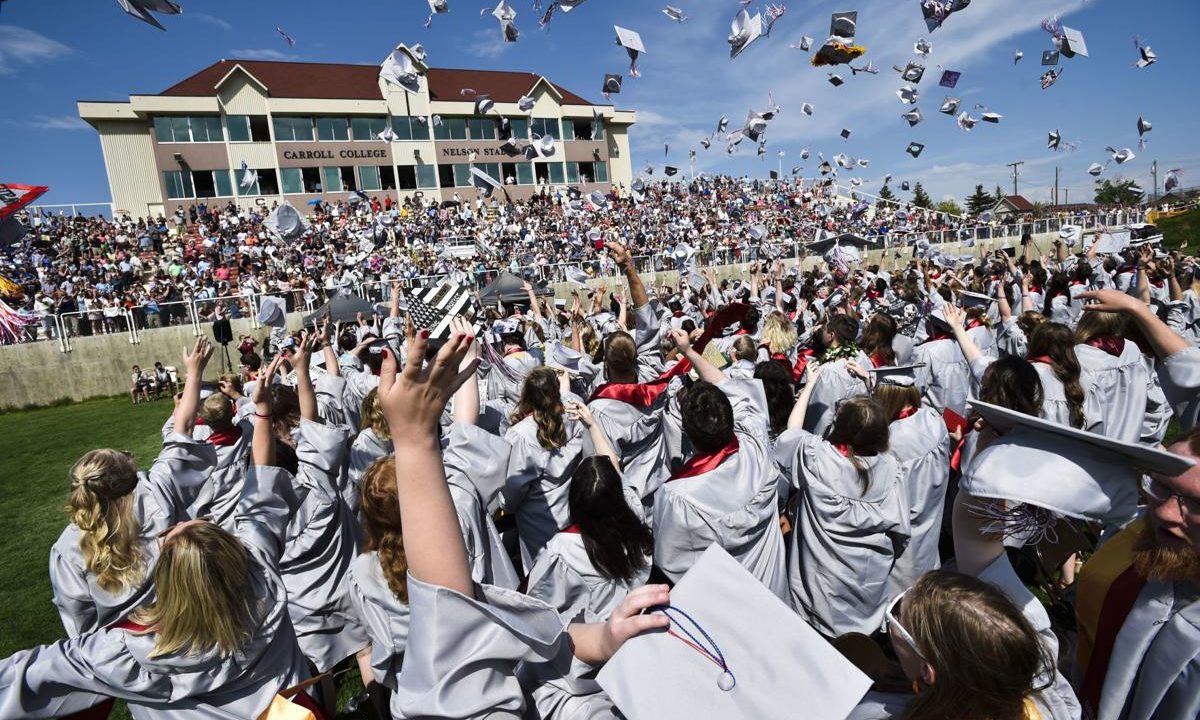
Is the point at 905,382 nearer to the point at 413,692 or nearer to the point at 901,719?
the point at 901,719

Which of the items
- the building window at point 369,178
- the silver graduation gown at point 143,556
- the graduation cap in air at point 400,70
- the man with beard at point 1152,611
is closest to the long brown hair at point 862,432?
the man with beard at point 1152,611

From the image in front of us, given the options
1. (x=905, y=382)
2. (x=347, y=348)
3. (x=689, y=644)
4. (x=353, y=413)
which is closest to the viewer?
(x=689, y=644)

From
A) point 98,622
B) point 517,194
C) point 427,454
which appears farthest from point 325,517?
point 517,194

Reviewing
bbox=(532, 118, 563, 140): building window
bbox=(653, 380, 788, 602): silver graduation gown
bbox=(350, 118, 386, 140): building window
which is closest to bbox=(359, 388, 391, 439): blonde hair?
bbox=(653, 380, 788, 602): silver graduation gown

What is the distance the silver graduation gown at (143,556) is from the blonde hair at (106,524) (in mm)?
41

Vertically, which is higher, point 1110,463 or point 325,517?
point 1110,463

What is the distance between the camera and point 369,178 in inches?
1677

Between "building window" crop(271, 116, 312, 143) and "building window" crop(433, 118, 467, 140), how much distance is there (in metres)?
8.45

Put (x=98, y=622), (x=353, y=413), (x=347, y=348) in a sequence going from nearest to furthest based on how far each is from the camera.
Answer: (x=98, y=622)
(x=353, y=413)
(x=347, y=348)

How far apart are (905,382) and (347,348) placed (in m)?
8.05

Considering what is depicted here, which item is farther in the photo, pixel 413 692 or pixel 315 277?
pixel 315 277

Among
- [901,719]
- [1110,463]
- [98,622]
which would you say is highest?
[1110,463]

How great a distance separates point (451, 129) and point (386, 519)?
46718 mm

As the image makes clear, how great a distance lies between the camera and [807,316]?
1131 centimetres
